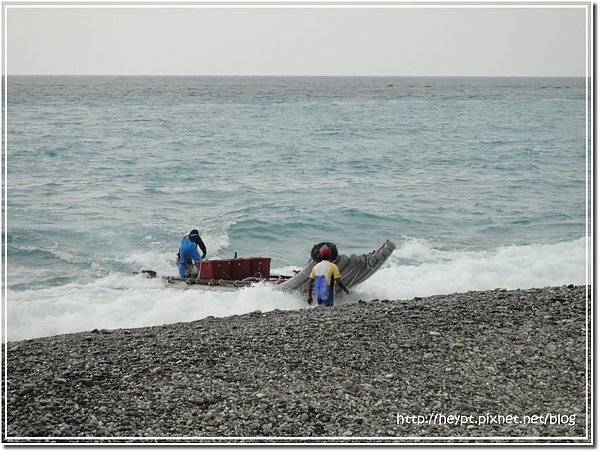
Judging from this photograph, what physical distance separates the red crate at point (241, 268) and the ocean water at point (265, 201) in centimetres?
87

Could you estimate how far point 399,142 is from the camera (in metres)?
41.5

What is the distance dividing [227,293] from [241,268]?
974 millimetres

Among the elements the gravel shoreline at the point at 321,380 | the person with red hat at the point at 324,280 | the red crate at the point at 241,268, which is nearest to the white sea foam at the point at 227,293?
the red crate at the point at 241,268

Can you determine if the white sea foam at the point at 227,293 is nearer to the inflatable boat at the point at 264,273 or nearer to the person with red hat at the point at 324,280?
the inflatable boat at the point at 264,273

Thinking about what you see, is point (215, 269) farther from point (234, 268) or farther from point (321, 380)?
point (321, 380)

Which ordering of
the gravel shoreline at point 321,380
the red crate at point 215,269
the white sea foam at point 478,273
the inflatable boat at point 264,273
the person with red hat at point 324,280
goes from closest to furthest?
the gravel shoreline at point 321,380, the person with red hat at point 324,280, the inflatable boat at point 264,273, the red crate at point 215,269, the white sea foam at point 478,273

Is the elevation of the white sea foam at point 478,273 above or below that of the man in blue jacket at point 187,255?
below

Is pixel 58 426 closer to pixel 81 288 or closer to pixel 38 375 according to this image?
pixel 38 375

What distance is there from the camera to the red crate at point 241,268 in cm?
1430

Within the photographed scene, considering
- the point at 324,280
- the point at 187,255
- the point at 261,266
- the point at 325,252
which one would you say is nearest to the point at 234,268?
the point at 261,266

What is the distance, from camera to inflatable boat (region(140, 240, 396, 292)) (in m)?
12.6

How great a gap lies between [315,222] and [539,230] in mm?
6232

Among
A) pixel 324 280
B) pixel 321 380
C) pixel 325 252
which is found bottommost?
pixel 321 380

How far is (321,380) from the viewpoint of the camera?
7.43 m
